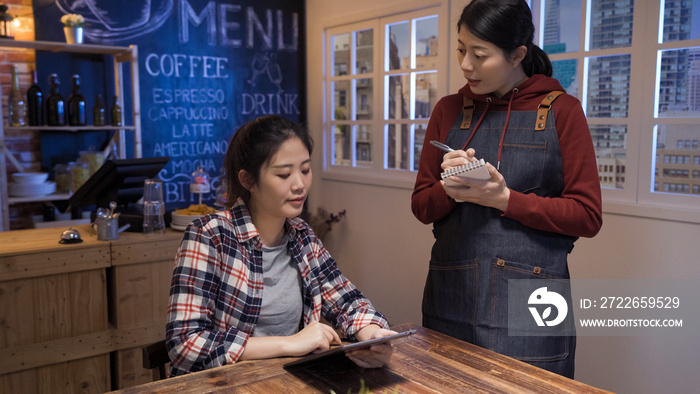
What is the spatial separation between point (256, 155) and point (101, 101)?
2.99 metres

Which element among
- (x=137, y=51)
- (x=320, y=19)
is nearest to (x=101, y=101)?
(x=137, y=51)

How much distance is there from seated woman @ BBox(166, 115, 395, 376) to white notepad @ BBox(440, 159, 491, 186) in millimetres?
397

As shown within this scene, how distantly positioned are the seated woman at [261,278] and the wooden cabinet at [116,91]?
8.26 feet

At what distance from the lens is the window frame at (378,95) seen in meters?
3.74

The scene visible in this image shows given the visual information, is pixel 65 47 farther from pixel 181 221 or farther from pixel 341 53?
pixel 341 53

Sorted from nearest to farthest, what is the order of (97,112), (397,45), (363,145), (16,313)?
(16,313), (97,112), (397,45), (363,145)

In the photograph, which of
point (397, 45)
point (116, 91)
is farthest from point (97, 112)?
point (397, 45)

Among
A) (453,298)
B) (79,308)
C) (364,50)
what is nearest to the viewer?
(453,298)

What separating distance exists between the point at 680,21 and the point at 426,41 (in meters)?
1.63

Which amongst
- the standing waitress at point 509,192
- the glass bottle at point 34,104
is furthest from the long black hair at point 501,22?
the glass bottle at point 34,104

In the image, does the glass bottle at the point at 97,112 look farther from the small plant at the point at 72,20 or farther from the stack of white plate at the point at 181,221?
the stack of white plate at the point at 181,221

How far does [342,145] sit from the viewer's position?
473 cm

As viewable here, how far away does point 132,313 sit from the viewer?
8.80 feet

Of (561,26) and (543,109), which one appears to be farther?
(561,26)
